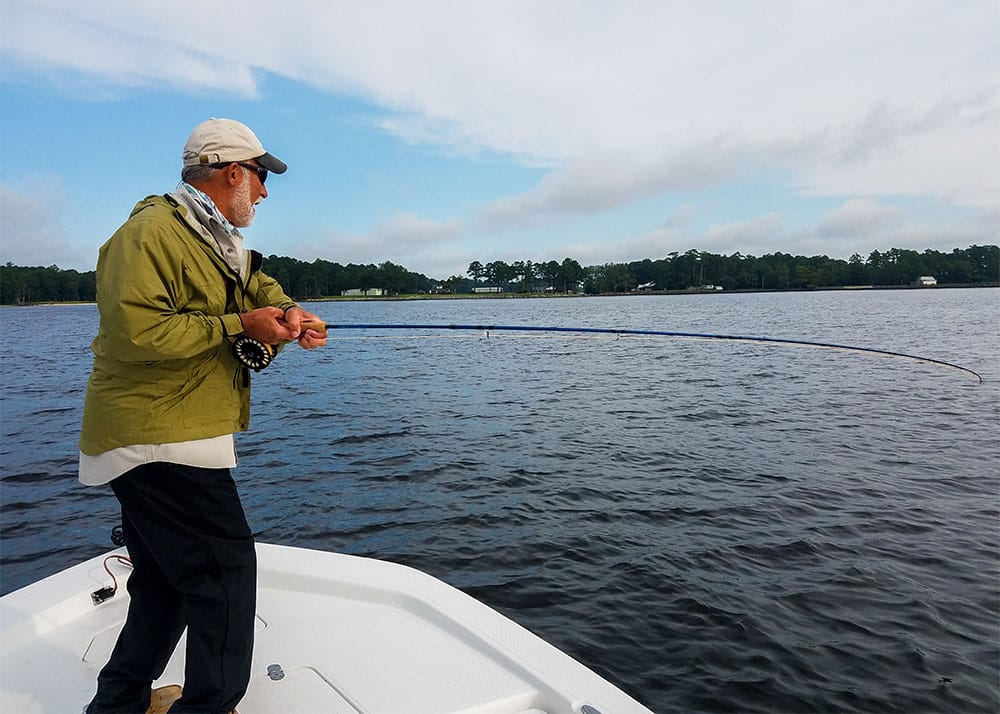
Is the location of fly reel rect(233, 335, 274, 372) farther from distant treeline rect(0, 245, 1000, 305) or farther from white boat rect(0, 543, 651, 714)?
distant treeline rect(0, 245, 1000, 305)

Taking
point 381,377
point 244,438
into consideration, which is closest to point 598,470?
point 244,438

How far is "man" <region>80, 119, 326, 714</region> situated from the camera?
200cm

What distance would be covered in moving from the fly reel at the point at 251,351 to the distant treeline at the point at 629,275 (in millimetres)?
115438

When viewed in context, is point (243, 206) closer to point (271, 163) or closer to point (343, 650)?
point (271, 163)

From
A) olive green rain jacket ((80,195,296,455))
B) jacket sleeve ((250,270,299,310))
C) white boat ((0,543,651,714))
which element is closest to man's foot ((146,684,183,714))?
white boat ((0,543,651,714))

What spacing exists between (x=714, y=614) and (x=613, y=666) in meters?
1.14

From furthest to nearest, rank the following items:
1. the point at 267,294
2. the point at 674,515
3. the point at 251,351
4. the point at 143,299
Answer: the point at 674,515 → the point at 267,294 → the point at 251,351 → the point at 143,299

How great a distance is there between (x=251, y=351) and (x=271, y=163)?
69 centimetres

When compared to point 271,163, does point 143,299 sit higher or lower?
lower

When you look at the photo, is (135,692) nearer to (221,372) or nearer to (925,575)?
(221,372)

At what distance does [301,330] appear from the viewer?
236 cm

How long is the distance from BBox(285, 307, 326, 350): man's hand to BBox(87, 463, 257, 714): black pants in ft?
1.77

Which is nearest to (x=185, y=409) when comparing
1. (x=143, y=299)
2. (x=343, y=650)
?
(x=143, y=299)

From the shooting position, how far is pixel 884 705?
14.4 ft
